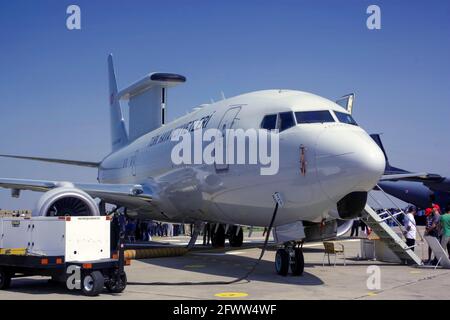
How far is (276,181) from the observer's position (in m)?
11.5

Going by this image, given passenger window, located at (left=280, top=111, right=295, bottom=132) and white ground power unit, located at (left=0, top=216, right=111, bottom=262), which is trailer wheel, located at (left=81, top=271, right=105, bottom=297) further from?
passenger window, located at (left=280, top=111, right=295, bottom=132)

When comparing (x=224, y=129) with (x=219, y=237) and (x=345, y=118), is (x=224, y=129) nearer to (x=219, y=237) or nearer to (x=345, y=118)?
(x=345, y=118)

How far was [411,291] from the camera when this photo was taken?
10219 mm

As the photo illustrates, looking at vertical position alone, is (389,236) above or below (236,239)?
above

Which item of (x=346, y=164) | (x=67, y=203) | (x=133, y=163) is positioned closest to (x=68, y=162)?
(x=133, y=163)

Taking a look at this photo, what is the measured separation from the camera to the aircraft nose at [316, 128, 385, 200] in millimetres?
10359

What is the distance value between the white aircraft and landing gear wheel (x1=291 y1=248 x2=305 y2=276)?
2 cm

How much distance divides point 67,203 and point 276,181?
5.75m

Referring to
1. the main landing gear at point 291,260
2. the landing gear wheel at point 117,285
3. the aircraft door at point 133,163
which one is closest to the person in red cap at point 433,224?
the main landing gear at point 291,260

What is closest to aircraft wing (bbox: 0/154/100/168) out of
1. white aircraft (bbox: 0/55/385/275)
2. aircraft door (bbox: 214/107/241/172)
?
white aircraft (bbox: 0/55/385/275)
